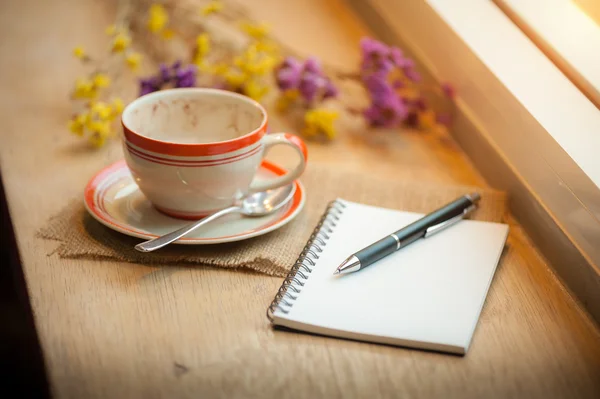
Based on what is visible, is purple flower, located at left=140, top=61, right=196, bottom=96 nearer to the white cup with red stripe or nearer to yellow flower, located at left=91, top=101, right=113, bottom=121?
yellow flower, located at left=91, top=101, right=113, bottom=121

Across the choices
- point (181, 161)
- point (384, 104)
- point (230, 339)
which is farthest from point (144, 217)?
point (384, 104)

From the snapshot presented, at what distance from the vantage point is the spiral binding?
558 mm

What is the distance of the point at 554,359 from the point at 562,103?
0.95ft

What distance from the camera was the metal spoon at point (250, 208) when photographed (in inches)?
23.5

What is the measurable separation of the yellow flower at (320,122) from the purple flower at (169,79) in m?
Answer: 0.17

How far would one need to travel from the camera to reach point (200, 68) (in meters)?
0.99

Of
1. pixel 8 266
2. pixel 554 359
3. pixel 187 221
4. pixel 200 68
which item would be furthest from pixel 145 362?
pixel 8 266

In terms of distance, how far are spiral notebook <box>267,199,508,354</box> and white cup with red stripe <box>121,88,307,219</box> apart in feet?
0.31

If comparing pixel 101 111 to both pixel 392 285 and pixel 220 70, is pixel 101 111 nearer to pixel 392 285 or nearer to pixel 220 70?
pixel 220 70

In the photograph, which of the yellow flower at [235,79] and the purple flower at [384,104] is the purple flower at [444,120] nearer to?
the purple flower at [384,104]

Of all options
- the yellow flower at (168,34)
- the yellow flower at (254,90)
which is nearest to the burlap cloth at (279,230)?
the yellow flower at (254,90)

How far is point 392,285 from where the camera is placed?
1.92 ft

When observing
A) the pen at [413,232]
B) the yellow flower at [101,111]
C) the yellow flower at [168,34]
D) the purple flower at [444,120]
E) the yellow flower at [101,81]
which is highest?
the pen at [413,232]

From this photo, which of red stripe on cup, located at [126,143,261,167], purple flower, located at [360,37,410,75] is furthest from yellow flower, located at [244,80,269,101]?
red stripe on cup, located at [126,143,261,167]
